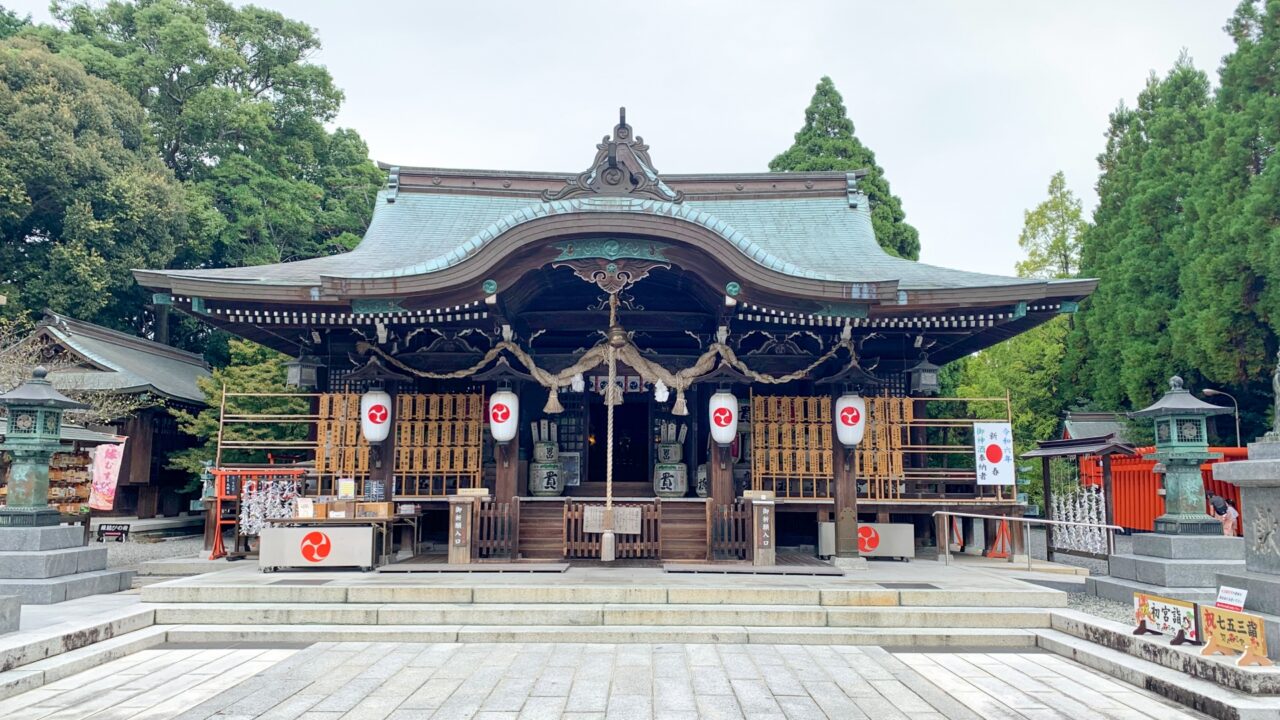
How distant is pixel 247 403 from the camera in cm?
1903

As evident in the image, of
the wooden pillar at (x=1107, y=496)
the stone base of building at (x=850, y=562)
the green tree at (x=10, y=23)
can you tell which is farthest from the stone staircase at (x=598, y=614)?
the green tree at (x=10, y=23)

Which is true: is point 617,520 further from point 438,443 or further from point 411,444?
point 411,444

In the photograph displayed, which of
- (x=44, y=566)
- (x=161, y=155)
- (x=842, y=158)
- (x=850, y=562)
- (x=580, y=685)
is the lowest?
(x=580, y=685)

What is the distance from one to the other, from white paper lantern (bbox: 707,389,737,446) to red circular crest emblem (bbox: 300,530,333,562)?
5363 mm

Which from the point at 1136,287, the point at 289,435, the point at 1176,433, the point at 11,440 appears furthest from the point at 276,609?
the point at 1136,287

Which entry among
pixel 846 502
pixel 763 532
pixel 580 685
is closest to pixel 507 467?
pixel 763 532

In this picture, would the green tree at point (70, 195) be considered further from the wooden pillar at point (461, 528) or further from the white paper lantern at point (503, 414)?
the wooden pillar at point (461, 528)

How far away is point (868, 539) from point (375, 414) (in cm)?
762

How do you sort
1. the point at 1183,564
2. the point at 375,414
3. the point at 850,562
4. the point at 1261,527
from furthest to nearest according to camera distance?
1. the point at 375,414
2. the point at 850,562
3. the point at 1183,564
4. the point at 1261,527

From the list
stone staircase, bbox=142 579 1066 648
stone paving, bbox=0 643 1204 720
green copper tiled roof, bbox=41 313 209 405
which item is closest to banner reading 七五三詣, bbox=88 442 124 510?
stone staircase, bbox=142 579 1066 648

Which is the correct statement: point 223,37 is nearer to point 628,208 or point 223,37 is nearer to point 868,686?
point 628,208

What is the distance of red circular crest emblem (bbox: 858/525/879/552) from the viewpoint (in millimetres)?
11766

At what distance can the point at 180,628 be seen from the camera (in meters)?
7.67

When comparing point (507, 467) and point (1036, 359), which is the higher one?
Answer: point (1036, 359)
